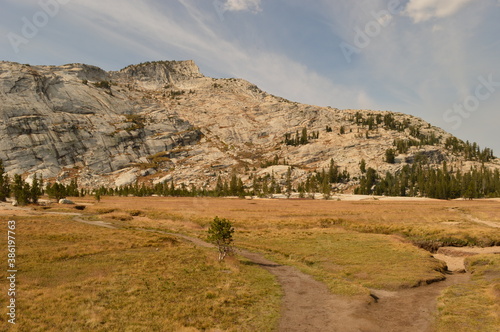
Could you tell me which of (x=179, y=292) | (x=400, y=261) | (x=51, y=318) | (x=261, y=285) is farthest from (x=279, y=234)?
(x=51, y=318)

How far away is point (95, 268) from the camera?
101 feet

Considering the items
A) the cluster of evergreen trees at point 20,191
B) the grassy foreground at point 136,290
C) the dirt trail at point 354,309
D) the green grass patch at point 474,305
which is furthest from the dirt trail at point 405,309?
the cluster of evergreen trees at point 20,191

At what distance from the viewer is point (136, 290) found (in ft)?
80.3

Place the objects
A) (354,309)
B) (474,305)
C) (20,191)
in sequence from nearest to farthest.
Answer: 1. (354,309)
2. (474,305)
3. (20,191)

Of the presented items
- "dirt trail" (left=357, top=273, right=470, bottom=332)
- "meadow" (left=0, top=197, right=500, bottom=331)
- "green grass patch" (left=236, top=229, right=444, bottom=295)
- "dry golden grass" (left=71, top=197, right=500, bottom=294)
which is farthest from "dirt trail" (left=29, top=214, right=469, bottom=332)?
"dry golden grass" (left=71, top=197, right=500, bottom=294)

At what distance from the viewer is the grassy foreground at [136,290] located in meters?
18.8

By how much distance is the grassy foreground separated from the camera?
18.8m

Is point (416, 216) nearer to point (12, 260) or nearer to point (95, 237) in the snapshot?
point (95, 237)

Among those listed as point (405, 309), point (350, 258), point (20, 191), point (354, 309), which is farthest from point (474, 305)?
point (20, 191)

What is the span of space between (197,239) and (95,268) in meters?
23.0

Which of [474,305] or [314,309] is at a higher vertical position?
[474,305]

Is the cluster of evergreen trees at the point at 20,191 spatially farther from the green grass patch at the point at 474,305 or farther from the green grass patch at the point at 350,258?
the green grass patch at the point at 474,305

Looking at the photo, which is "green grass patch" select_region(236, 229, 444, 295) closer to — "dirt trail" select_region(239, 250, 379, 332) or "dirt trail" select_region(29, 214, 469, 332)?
"dirt trail" select_region(29, 214, 469, 332)

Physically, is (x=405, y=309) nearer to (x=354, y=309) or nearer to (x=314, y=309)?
(x=354, y=309)
